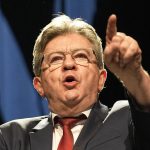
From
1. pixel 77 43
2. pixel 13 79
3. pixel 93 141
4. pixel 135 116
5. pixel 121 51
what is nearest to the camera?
pixel 121 51

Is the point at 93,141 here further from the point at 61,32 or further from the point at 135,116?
the point at 61,32

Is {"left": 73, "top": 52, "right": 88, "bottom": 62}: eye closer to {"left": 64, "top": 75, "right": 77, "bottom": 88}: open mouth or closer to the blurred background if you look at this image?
{"left": 64, "top": 75, "right": 77, "bottom": 88}: open mouth

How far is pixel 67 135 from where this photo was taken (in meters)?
1.37

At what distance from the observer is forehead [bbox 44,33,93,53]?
1465mm

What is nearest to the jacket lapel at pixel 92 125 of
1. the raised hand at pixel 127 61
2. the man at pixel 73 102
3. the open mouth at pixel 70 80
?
the man at pixel 73 102

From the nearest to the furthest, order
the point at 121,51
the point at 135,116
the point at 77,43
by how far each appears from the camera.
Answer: the point at 121,51, the point at 135,116, the point at 77,43

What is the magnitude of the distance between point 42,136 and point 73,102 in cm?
14

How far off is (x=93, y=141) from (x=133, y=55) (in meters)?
0.37

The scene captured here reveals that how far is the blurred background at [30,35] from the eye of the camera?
2.02m

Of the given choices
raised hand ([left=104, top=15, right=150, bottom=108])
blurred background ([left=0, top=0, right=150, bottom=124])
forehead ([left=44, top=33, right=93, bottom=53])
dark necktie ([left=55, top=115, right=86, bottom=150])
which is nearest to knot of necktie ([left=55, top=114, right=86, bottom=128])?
dark necktie ([left=55, top=115, right=86, bottom=150])

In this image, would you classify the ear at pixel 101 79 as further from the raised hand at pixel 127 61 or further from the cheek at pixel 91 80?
the raised hand at pixel 127 61

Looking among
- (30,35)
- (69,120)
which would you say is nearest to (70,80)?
(69,120)

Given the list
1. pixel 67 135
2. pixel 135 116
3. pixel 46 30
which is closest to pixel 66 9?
pixel 46 30

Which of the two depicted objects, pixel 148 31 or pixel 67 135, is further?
pixel 148 31
